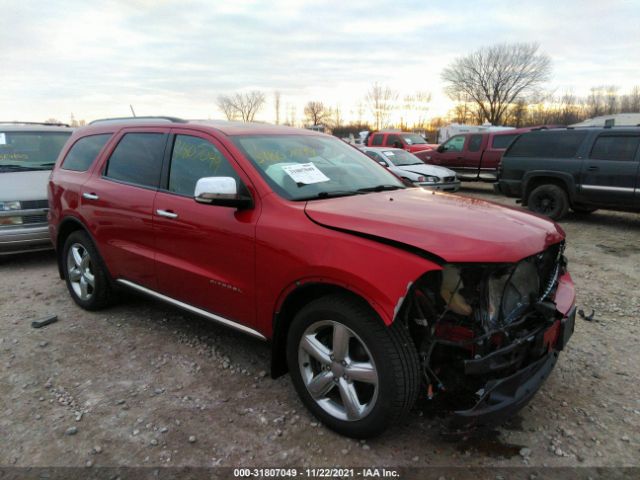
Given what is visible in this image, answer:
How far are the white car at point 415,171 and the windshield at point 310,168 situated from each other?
7.54 meters

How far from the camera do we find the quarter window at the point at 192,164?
121 inches

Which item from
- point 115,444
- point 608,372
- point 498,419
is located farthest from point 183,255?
point 608,372

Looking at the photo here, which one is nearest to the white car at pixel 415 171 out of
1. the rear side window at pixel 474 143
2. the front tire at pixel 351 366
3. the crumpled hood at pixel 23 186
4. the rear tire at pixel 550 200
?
the rear side window at pixel 474 143

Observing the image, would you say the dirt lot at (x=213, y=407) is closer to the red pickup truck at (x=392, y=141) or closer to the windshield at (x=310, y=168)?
the windshield at (x=310, y=168)

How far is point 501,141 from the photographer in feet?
42.1

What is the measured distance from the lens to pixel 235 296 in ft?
9.57

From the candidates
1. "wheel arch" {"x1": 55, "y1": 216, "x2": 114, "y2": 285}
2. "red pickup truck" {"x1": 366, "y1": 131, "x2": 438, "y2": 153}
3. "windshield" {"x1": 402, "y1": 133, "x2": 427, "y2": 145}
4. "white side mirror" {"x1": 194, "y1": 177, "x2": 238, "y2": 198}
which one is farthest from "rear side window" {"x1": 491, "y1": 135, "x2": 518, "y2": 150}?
"white side mirror" {"x1": 194, "y1": 177, "x2": 238, "y2": 198}

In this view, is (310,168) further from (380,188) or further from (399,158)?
(399,158)

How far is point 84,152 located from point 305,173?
2578mm

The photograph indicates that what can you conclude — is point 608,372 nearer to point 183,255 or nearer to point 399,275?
point 399,275

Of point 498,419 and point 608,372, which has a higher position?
point 498,419

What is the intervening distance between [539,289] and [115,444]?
2554 millimetres

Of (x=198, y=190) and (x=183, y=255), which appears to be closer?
(x=198, y=190)

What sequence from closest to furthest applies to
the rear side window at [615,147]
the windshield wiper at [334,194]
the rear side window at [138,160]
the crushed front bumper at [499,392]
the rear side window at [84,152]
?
1. the crushed front bumper at [499,392]
2. the windshield wiper at [334,194]
3. the rear side window at [138,160]
4. the rear side window at [84,152]
5. the rear side window at [615,147]
